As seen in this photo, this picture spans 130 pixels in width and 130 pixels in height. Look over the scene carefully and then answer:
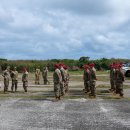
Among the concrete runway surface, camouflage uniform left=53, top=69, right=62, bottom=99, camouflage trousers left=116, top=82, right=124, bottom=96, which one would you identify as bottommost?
the concrete runway surface

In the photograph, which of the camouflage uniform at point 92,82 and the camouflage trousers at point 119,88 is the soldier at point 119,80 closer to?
the camouflage trousers at point 119,88

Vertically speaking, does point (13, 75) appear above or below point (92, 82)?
above

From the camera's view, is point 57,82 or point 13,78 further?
point 13,78

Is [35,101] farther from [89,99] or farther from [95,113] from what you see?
[95,113]

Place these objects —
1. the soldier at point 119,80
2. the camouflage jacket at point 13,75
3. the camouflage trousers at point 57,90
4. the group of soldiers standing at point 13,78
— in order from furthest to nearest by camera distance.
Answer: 1. the camouflage jacket at point 13,75
2. the group of soldiers standing at point 13,78
3. the soldier at point 119,80
4. the camouflage trousers at point 57,90

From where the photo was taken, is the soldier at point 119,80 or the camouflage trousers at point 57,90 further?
the soldier at point 119,80

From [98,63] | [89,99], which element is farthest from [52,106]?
[98,63]

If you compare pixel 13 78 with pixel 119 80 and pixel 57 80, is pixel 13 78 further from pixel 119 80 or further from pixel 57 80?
pixel 119 80

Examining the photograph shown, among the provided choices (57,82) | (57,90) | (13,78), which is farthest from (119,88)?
(13,78)

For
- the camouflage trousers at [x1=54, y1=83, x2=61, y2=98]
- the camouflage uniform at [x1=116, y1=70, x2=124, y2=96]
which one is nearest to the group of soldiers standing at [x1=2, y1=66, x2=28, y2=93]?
the camouflage trousers at [x1=54, y1=83, x2=61, y2=98]

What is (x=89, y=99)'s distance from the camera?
2669cm

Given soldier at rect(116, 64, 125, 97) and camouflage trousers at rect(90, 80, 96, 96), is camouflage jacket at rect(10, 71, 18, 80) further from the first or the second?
soldier at rect(116, 64, 125, 97)

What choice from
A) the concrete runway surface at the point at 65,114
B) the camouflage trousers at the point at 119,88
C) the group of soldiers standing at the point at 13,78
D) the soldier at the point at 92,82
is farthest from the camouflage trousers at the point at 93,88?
the group of soldiers standing at the point at 13,78

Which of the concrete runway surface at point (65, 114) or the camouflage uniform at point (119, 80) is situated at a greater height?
the camouflage uniform at point (119, 80)
